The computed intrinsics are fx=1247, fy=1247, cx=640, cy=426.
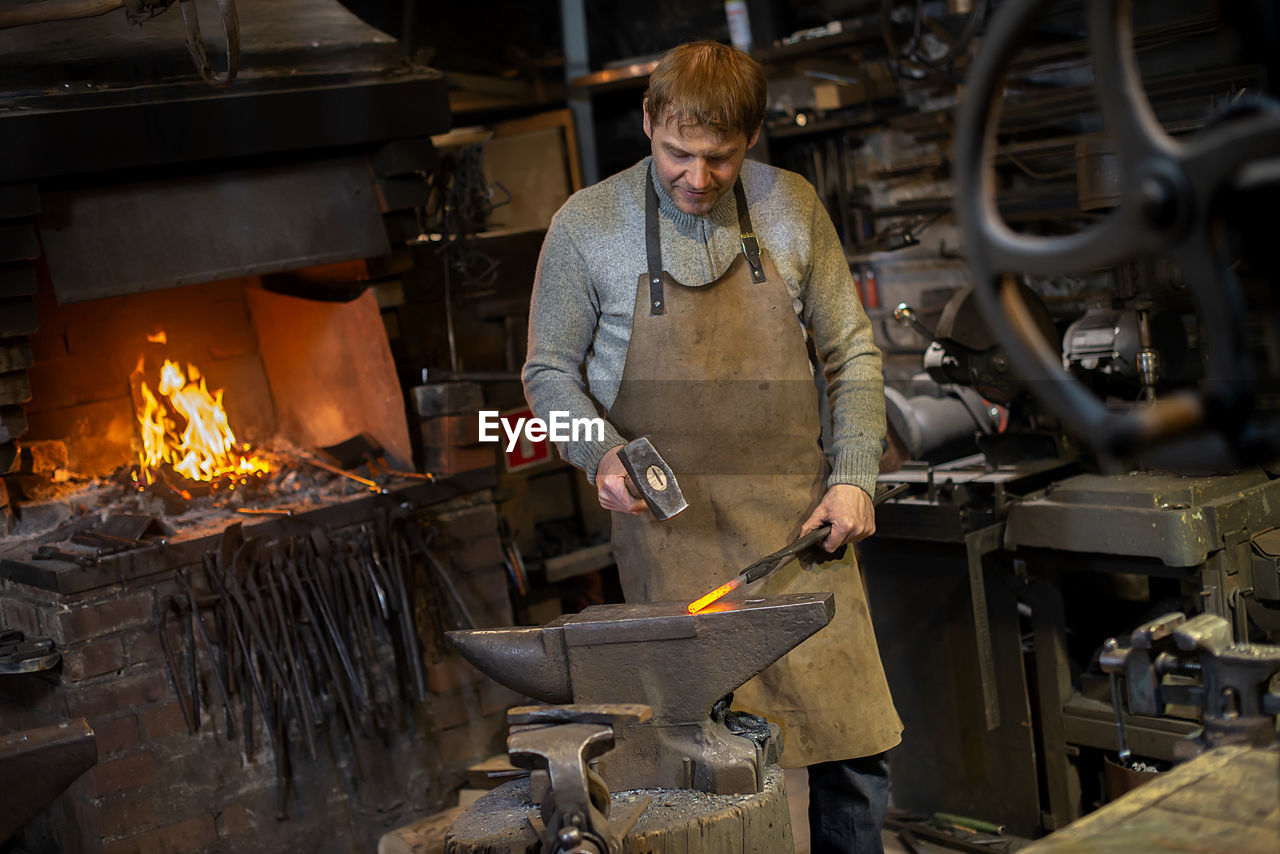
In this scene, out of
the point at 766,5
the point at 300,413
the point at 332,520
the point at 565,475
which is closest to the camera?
the point at 332,520

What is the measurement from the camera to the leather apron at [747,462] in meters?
2.55

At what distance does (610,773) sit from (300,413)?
2.48 metres

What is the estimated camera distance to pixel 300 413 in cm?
428

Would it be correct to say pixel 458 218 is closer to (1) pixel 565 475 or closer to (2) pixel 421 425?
(2) pixel 421 425

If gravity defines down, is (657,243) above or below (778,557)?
above

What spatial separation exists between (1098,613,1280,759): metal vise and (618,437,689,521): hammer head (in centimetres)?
82

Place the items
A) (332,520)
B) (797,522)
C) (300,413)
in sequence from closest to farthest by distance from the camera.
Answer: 1. (797,522)
2. (332,520)
3. (300,413)

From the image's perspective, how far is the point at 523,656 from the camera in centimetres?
209

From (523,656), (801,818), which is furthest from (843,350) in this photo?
(801,818)

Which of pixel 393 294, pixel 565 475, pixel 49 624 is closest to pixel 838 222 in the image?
pixel 565 475

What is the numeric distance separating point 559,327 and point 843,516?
2.27ft

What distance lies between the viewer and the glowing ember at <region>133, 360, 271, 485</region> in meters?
3.93

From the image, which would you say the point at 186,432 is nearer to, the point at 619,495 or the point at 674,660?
the point at 619,495

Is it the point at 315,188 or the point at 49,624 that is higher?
the point at 315,188
